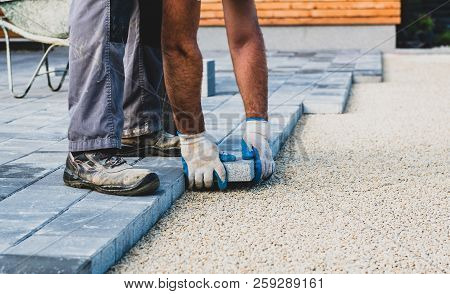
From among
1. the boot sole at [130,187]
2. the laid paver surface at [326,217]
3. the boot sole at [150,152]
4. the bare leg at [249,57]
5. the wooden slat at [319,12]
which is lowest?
the laid paver surface at [326,217]

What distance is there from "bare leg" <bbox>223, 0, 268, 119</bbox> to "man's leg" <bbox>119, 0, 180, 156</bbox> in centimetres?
A: 41

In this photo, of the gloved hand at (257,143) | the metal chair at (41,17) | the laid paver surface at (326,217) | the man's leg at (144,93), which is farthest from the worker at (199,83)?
the metal chair at (41,17)

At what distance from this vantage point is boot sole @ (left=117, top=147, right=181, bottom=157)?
10.4 feet

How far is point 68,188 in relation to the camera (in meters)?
2.64

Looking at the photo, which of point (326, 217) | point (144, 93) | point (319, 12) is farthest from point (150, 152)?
point (319, 12)

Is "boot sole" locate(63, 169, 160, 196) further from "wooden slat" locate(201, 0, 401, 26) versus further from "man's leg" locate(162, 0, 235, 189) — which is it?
"wooden slat" locate(201, 0, 401, 26)

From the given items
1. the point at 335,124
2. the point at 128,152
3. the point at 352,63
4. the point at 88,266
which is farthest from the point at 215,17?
the point at 88,266

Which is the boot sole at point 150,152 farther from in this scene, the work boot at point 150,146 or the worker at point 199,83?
the worker at point 199,83

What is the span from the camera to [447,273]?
2041mm

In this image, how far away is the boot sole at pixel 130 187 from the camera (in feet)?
8.20

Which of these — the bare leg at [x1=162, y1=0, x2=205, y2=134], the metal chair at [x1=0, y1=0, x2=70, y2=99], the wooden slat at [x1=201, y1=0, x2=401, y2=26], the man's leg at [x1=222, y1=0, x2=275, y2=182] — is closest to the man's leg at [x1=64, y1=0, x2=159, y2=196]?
the bare leg at [x1=162, y1=0, x2=205, y2=134]

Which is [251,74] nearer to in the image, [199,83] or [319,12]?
[199,83]

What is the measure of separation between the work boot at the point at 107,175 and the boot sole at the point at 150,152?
504 mm
